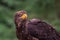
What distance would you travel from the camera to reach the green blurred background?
720 centimetres

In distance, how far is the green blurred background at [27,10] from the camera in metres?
7.20

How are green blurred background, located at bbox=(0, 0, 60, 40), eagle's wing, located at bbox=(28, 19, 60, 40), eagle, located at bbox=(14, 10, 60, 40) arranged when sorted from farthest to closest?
green blurred background, located at bbox=(0, 0, 60, 40) < eagle's wing, located at bbox=(28, 19, 60, 40) < eagle, located at bbox=(14, 10, 60, 40)

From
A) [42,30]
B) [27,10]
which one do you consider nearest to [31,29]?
[42,30]

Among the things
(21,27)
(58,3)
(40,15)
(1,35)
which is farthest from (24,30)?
(58,3)

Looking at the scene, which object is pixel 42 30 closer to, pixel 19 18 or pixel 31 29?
pixel 31 29

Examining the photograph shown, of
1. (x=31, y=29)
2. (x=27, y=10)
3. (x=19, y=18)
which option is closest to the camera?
(x=19, y=18)

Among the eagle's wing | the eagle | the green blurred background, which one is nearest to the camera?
the eagle

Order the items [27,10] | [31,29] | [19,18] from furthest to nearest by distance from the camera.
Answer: [27,10] → [31,29] → [19,18]

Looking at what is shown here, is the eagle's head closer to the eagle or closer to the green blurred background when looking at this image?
the eagle

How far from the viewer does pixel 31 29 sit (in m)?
5.79

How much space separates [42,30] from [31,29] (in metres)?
0.14

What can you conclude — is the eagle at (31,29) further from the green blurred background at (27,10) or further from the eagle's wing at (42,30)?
the green blurred background at (27,10)

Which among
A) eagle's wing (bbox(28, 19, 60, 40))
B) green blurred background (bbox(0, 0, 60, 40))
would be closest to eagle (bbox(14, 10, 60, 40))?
eagle's wing (bbox(28, 19, 60, 40))

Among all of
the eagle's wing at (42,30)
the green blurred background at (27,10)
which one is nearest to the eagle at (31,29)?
the eagle's wing at (42,30)
